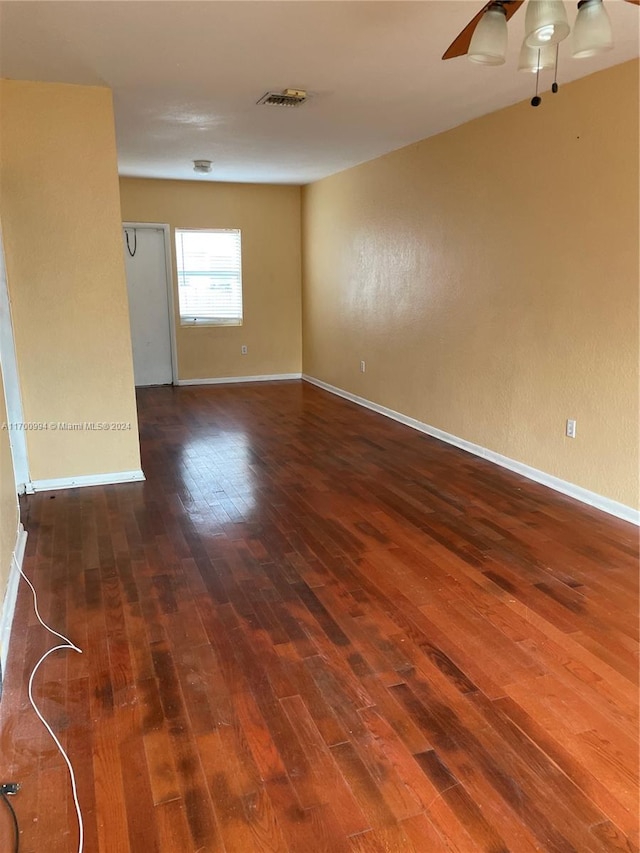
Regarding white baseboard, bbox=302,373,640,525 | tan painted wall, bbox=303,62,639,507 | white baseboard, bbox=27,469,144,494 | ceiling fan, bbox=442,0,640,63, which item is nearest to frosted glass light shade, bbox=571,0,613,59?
ceiling fan, bbox=442,0,640,63

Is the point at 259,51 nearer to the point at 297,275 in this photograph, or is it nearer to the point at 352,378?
the point at 352,378

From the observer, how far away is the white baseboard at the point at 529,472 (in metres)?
3.40

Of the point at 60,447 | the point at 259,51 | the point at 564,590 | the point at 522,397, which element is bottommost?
the point at 564,590

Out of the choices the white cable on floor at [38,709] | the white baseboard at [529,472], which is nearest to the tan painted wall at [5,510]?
the white cable on floor at [38,709]

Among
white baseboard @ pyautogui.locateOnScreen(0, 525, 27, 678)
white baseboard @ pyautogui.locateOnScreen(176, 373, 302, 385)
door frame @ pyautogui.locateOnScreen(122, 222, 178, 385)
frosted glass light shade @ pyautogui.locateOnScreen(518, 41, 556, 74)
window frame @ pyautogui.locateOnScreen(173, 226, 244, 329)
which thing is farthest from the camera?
white baseboard @ pyautogui.locateOnScreen(176, 373, 302, 385)

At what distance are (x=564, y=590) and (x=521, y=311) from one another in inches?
82.8

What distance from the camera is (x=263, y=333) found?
7.95 meters

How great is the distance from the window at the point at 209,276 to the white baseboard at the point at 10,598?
4895 millimetres

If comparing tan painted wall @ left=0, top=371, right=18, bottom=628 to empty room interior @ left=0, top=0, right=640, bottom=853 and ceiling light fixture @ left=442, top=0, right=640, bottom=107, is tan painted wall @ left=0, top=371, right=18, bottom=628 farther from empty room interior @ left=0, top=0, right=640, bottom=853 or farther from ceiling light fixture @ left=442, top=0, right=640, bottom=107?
ceiling light fixture @ left=442, top=0, right=640, bottom=107

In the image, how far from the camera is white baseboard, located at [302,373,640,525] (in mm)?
3402

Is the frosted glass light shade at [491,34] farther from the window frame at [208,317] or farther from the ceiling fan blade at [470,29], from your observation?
the window frame at [208,317]

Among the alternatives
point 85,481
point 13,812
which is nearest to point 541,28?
point 13,812

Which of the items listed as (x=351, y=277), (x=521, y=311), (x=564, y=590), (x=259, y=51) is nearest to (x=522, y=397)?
(x=521, y=311)

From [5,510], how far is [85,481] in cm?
145
